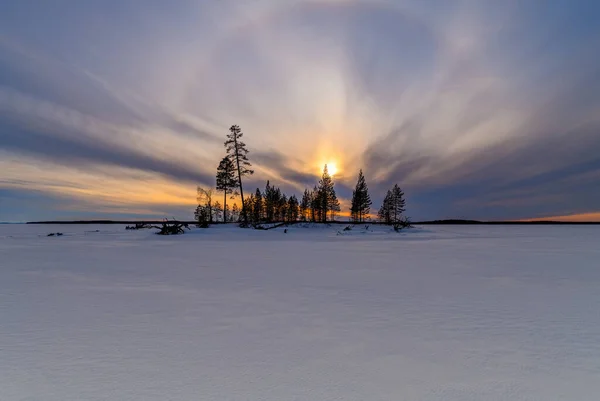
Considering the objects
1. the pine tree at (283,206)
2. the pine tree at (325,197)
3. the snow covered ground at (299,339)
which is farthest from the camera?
the pine tree at (283,206)

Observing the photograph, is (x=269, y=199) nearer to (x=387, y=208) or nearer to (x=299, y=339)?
(x=387, y=208)

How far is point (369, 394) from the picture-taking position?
290cm

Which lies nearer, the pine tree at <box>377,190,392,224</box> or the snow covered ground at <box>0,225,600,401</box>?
the snow covered ground at <box>0,225,600,401</box>

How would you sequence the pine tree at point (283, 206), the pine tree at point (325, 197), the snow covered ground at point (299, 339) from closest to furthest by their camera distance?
1. the snow covered ground at point (299, 339)
2. the pine tree at point (325, 197)
3. the pine tree at point (283, 206)

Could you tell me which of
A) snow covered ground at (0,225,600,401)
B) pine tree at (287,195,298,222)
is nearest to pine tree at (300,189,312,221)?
pine tree at (287,195,298,222)

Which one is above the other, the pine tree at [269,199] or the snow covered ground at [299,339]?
the pine tree at [269,199]

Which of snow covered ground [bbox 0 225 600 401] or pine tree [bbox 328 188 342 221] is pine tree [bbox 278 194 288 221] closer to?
pine tree [bbox 328 188 342 221]

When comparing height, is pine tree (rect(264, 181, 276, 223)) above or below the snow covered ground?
above

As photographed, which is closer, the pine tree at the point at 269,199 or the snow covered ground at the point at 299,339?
the snow covered ground at the point at 299,339

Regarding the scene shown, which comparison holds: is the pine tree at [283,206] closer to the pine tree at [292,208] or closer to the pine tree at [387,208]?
the pine tree at [292,208]

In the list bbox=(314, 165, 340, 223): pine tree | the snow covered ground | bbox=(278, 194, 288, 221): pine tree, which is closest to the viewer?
the snow covered ground

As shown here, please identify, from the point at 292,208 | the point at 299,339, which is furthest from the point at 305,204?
the point at 299,339

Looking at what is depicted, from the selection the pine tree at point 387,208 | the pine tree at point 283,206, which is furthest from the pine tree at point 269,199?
the pine tree at point 387,208

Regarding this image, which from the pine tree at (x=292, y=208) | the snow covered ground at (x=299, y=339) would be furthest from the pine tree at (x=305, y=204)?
the snow covered ground at (x=299, y=339)
